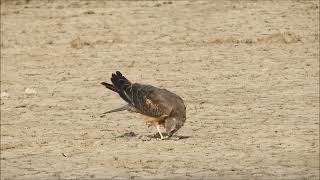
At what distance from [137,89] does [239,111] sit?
2.27m

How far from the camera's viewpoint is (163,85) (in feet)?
53.0

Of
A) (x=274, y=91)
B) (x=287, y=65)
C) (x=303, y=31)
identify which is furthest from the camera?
(x=303, y=31)

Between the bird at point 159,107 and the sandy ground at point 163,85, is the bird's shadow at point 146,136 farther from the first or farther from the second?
the bird at point 159,107

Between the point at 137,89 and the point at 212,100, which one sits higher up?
the point at 137,89

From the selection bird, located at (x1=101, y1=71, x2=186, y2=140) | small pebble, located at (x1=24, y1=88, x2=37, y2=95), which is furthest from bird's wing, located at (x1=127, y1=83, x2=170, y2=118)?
small pebble, located at (x1=24, y1=88, x2=37, y2=95)

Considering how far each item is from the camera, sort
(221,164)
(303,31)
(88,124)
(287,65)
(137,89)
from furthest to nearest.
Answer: (303,31) → (287,65) → (88,124) → (137,89) → (221,164)

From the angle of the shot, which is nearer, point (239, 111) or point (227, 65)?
point (239, 111)

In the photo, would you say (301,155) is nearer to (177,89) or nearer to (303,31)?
(177,89)

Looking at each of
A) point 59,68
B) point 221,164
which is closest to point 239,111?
point 221,164

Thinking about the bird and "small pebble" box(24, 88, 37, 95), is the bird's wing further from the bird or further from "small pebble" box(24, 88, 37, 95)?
"small pebble" box(24, 88, 37, 95)

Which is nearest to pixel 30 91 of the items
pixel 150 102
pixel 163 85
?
pixel 163 85

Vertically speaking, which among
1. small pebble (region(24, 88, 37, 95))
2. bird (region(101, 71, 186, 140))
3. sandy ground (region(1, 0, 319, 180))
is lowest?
small pebble (region(24, 88, 37, 95))

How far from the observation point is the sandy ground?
11.8m

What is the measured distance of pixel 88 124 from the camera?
14.1m
